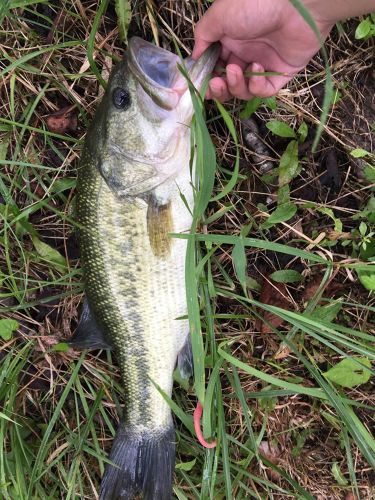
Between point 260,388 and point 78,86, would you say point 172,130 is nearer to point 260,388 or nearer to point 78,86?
point 78,86

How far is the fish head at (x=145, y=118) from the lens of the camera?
208cm

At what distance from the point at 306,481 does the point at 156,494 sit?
90 centimetres

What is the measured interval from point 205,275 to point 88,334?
0.70 m

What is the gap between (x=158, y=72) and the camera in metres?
2.09

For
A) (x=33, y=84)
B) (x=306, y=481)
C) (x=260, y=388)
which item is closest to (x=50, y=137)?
(x=33, y=84)

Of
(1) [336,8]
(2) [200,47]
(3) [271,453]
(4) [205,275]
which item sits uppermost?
(1) [336,8]

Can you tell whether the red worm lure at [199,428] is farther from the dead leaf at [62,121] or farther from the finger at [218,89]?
the dead leaf at [62,121]

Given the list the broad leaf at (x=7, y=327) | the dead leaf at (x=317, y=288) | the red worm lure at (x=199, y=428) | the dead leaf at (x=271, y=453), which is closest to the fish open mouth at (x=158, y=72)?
the dead leaf at (x=317, y=288)

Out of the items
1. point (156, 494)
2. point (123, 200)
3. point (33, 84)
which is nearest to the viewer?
point (123, 200)

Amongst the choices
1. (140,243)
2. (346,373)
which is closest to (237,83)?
(140,243)

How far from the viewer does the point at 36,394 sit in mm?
2811

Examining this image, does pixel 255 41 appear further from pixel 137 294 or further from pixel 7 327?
pixel 7 327

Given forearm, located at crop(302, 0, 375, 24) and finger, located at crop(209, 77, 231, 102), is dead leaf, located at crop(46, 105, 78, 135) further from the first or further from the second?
forearm, located at crop(302, 0, 375, 24)

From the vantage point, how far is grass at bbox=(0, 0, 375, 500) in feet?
8.62
